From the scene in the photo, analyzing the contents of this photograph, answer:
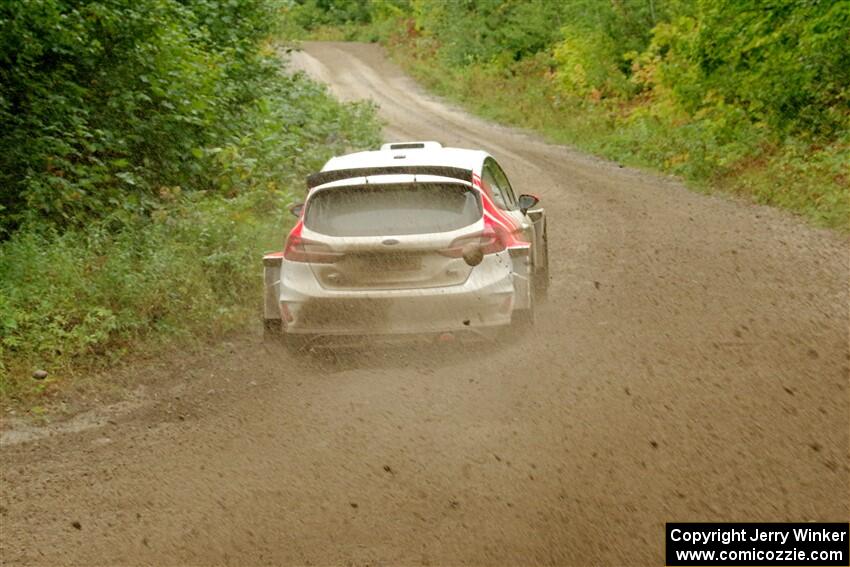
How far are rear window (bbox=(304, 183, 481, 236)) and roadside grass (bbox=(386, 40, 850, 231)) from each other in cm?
865

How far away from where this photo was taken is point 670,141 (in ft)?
78.4

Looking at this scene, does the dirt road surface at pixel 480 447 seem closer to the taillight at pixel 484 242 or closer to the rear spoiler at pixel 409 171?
the taillight at pixel 484 242

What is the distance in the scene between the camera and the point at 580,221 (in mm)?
16562

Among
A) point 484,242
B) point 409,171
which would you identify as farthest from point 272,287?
point 484,242

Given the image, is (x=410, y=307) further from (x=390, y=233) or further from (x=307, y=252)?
(x=307, y=252)

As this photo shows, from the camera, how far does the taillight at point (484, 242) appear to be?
26.0 ft

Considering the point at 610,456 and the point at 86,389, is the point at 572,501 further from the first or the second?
the point at 86,389

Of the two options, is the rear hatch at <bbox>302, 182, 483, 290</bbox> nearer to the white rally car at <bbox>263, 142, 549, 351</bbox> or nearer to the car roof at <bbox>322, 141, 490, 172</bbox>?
the white rally car at <bbox>263, 142, 549, 351</bbox>

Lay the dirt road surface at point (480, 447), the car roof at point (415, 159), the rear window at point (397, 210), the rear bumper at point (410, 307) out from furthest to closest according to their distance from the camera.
Answer: the car roof at point (415, 159), the rear window at point (397, 210), the rear bumper at point (410, 307), the dirt road surface at point (480, 447)

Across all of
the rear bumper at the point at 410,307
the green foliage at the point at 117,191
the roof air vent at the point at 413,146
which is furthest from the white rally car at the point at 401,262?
the green foliage at the point at 117,191

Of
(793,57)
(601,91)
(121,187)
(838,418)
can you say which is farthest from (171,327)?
(601,91)

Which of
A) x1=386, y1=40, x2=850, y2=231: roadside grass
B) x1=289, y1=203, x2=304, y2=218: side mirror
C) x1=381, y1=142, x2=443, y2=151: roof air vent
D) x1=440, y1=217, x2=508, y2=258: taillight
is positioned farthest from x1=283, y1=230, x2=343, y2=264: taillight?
x1=386, y1=40, x2=850, y2=231: roadside grass

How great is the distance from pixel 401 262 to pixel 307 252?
77cm

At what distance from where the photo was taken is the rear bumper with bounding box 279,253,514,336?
7879 mm
